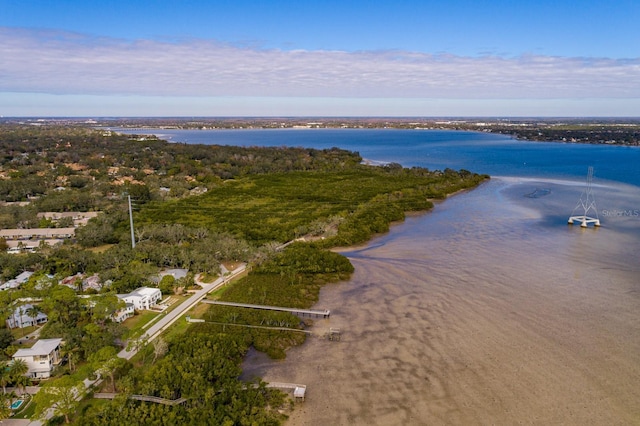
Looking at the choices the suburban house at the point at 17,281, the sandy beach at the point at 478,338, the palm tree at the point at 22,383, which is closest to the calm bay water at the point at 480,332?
the sandy beach at the point at 478,338

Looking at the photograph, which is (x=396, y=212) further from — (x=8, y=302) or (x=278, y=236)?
(x=8, y=302)

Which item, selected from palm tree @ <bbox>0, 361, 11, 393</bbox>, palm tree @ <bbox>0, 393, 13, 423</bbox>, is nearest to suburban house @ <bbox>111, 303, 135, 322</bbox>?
palm tree @ <bbox>0, 361, 11, 393</bbox>

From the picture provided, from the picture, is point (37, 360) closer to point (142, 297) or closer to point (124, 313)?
point (124, 313)

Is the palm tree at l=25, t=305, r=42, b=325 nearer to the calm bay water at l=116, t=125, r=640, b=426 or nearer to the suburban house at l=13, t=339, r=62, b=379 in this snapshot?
the suburban house at l=13, t=339, r=62, b=379

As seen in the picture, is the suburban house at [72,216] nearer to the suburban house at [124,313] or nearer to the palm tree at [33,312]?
the palm tree at [33,312]

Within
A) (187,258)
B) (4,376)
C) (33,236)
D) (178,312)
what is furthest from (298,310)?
(33,236)

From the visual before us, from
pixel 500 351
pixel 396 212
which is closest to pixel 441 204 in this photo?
pixel 396 212
